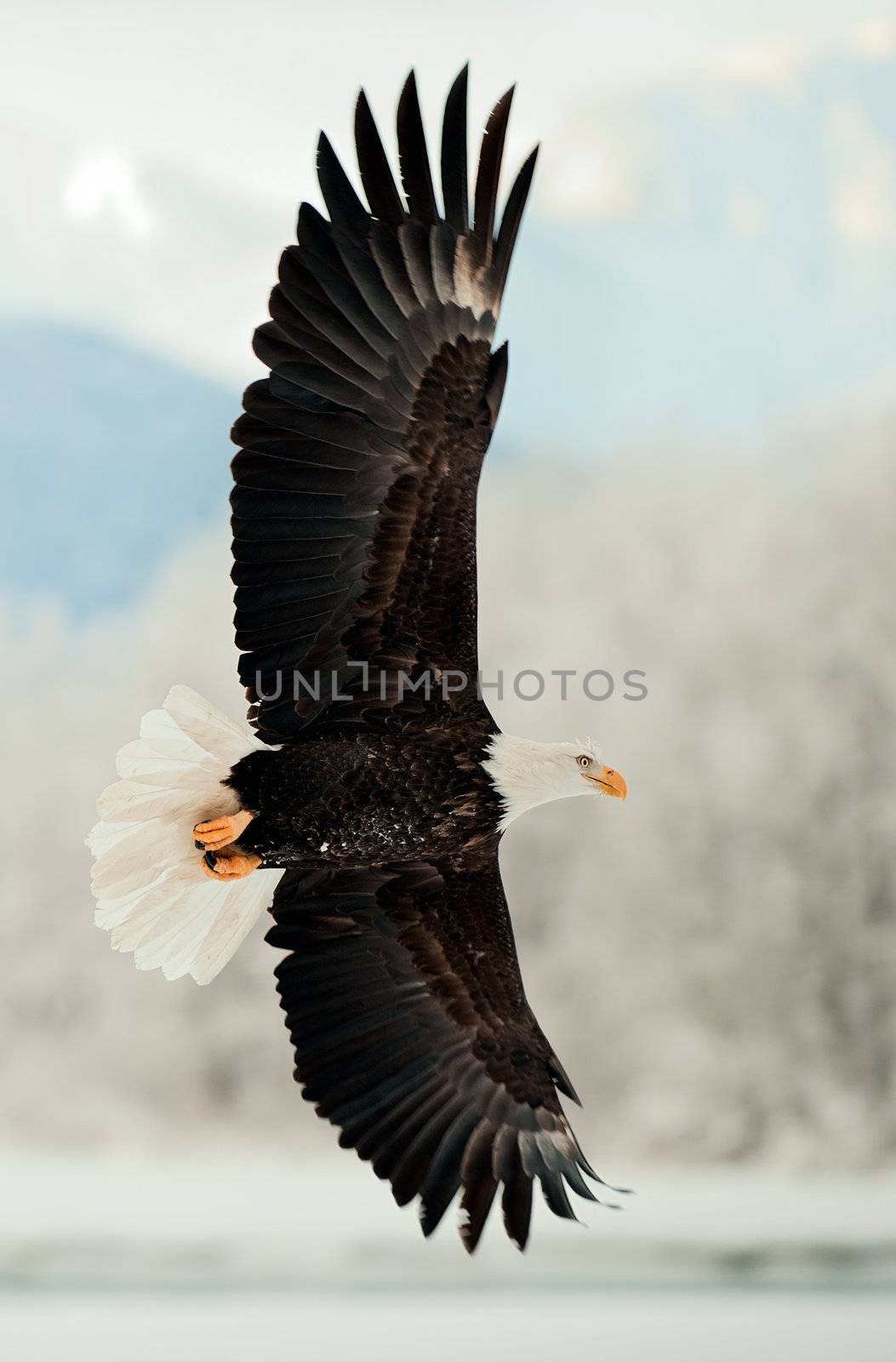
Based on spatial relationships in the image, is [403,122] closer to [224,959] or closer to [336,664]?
[336,664]

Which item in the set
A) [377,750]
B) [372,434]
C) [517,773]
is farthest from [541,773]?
[372,434]

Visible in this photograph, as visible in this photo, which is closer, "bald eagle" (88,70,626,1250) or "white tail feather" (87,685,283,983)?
"bald eagle" (88,70,626,1250)

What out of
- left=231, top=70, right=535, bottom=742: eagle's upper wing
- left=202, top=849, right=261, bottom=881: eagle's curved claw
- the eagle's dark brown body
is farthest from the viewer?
left=202, top=849, right=261, bottom=881: eagle's curved claw

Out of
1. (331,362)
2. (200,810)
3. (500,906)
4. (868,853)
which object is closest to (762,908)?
(868,853)

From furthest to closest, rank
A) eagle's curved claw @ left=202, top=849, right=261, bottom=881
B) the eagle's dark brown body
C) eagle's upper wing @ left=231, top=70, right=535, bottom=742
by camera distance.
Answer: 1. eagle's curved claw @ left=202, top=849, right=261, bottom=881
2. the eagle's dark brown body
3. eagle's upper wing @ left=231, top=70, right=535, bottom=742

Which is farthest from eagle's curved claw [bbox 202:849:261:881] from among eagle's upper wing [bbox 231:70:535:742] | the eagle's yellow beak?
the eagle's yellow beak

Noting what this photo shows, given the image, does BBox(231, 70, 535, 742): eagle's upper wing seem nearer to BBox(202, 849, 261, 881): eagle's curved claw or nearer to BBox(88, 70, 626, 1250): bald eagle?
BBox(88, 70, 626, 1250): bald eagle

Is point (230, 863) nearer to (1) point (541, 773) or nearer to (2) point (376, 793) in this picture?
(2) point (376, 793)
